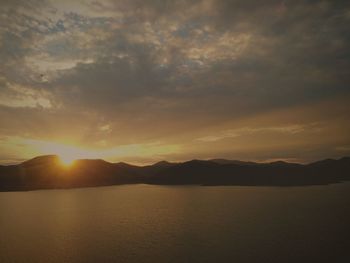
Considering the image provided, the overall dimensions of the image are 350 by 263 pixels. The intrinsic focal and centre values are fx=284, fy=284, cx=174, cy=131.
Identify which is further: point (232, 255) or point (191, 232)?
point (191, 232)

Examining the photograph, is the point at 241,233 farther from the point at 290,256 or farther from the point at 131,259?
the point at 131,259

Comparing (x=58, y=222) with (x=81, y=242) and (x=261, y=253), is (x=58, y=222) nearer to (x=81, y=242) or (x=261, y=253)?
(x=81, y=242)

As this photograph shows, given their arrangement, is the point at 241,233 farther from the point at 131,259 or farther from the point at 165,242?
the point at 131,259

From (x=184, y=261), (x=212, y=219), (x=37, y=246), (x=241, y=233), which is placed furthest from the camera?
(x=212, y=219)

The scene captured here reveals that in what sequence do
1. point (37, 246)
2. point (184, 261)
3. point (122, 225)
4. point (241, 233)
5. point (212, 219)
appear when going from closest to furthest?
point (184, 261), point (37, 246), point (241, 233), point (122, 225), point (212, 219)

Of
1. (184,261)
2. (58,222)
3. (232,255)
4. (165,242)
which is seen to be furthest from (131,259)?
(58,222)

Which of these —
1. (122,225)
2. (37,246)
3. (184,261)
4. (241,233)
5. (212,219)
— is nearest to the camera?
(184,261)

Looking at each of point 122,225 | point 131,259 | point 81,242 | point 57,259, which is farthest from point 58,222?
point 131,259

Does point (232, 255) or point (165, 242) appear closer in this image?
point (232, 255)

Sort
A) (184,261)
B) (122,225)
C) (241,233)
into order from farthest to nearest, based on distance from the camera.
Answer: (122,225)
(241,233)
(184,261)
